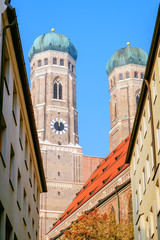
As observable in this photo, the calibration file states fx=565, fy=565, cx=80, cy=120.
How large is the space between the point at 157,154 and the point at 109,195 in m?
24.5

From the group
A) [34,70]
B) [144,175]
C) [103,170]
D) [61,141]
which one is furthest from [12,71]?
[34,70]

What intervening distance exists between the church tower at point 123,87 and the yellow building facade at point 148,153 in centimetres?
5062

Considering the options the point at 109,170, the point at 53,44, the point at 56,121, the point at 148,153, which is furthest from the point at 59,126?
→ the point at 148,153

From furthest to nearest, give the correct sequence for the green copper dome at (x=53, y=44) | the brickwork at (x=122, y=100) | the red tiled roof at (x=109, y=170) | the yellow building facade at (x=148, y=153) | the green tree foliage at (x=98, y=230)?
the green copper dome at (x=53, y=44) < the brickwork at (x=122, y=100) < the red tiled roof at (x=109, y=170) < the green tree foliage at (x=98, y=230) < the yellow building facade at (x=148, y=153)

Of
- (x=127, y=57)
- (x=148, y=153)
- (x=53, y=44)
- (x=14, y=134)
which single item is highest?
(x=127, y=57)


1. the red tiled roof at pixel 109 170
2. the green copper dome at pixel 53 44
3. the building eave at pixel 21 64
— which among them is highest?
the green copper dome at pixel 53 44

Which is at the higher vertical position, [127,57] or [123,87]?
[127,57]

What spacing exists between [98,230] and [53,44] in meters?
51.0

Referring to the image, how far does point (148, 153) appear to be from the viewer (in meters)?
23.5

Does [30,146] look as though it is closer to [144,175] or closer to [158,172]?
[144,175]

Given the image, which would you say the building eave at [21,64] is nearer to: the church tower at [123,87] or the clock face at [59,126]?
the clock face at [59,126]

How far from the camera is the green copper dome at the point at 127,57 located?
86625mm

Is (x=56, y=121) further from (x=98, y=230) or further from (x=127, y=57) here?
(x=98, y=230)

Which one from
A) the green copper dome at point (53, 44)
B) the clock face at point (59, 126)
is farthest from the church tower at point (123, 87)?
the clock face at point (59, 126)
